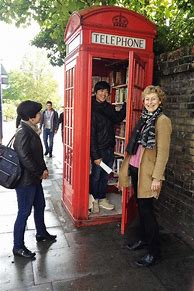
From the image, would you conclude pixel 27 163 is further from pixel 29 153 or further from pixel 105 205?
pixel 105 205

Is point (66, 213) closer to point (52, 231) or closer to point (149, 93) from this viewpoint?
point (52, 231)

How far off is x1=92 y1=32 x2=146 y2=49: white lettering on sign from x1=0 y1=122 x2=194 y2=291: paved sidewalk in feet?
8.27

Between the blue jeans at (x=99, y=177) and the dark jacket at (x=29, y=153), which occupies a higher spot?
the dark jacket at (x=29, y=153)

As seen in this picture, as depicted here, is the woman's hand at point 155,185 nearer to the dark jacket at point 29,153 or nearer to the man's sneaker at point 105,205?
the dark jacket at point 29,153

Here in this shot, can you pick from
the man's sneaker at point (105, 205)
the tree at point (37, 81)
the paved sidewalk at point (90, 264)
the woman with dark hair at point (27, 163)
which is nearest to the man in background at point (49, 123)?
the man's sneaker at point (105, 205)

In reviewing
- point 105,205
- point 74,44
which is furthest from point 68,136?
point 74,44

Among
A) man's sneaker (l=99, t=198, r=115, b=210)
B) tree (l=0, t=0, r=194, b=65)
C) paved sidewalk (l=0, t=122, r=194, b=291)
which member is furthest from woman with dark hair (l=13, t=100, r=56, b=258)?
tree (l=0, t=0, r=194, b=65)

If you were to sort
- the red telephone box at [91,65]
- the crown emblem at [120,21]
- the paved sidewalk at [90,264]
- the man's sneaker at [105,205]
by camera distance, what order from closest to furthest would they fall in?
the paved sidewalk at [90,264], the red telephone box at [91,65], the crown emblem at [120,21], the man's sneaker at [105,205]

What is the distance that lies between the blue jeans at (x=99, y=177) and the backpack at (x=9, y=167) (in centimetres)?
152

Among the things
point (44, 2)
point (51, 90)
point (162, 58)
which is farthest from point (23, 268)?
point (51, 90)

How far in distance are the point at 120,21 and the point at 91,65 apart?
71 cm

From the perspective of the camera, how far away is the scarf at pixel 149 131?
3.06 m

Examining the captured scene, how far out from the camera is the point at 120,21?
4023 millimetres

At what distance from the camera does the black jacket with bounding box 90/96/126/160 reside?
4.25 metres
